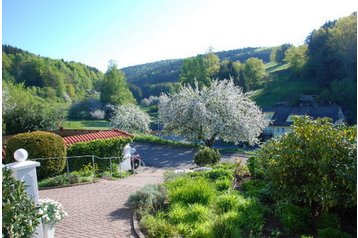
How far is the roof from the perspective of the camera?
1805 inches

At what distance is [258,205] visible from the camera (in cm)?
663

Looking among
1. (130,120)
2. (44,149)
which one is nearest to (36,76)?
(130,120)

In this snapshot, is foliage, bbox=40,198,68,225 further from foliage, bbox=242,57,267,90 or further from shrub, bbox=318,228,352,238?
foliage, bbox=242,57,267,90

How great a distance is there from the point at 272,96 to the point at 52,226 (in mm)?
63440

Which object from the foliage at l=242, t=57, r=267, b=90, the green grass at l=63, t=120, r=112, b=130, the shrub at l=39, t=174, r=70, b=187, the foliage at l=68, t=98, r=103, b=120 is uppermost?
the foliage at l=242, t=57, r=267, b=90

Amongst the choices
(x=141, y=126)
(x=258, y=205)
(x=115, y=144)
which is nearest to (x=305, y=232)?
(x=258, y=205)

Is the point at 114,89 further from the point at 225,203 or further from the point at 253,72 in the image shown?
the point at 225,203

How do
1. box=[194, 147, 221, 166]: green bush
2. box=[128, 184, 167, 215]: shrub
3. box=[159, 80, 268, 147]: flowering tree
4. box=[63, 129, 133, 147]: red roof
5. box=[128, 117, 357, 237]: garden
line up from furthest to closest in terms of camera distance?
1. box=[159, 80, 268, 147]: flowering tree
2. box=[194, 147, 221, 166]: green bush
3. box=[63, 129, 133, 147]: red roof
4. box=[128, 184, 167, 215]: shrub
5. box=[128, 117, 357, 237]: garden

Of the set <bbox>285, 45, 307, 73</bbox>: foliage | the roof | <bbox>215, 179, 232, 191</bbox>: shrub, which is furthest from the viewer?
<bbox>285, 45, 307, 73</bbox>: foliage

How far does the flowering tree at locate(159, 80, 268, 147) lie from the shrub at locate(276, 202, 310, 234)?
16236 millimetres

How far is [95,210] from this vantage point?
294 inches

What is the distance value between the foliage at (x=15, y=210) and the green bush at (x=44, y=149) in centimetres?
769

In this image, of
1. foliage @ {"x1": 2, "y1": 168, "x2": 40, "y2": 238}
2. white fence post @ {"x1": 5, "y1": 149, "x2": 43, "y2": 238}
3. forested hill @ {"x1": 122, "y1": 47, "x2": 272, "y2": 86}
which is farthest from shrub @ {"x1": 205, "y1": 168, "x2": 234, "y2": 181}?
forested hill @ {"x1": 122, "y1": 47, "x2": 272, "y2": 86}

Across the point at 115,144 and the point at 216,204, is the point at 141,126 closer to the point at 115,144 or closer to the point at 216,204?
the point at 115,144
